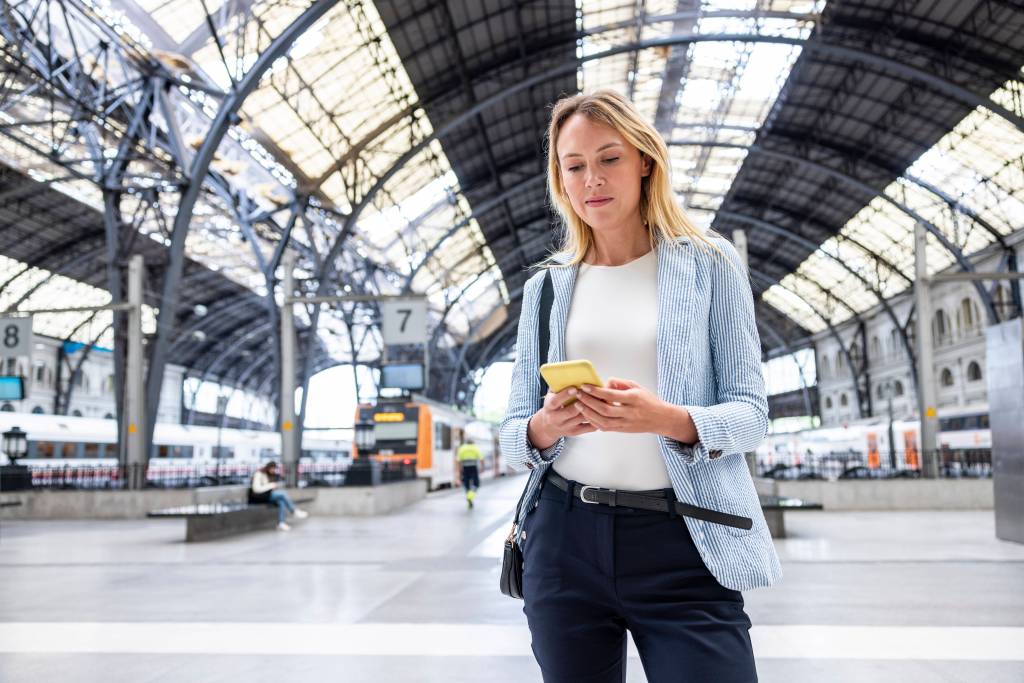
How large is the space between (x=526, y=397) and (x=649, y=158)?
58 cm

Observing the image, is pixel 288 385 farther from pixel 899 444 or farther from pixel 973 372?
pixel 973 372

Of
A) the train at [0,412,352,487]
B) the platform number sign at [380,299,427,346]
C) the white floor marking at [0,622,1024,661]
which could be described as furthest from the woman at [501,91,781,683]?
the train at [0,412,352,487]

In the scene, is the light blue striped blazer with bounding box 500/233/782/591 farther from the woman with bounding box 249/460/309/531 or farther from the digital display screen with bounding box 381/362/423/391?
the digital display screen with bounding box 381/362/423/391

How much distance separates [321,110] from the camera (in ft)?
84.7

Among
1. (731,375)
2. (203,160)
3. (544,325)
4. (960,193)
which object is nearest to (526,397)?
(544,325)

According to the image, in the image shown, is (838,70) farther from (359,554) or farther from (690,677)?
(690,677)

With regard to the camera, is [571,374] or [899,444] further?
[899,444]

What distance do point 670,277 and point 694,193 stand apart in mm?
45531

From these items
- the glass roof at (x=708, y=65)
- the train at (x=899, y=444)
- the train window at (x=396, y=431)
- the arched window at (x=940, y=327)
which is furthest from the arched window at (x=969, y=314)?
the train window at (x=396, y=431)

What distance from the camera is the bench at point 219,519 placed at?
13117 mm

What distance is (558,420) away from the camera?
1523mm

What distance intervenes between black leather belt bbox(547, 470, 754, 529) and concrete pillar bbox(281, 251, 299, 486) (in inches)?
771

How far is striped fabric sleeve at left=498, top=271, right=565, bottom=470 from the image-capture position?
1.71 meters

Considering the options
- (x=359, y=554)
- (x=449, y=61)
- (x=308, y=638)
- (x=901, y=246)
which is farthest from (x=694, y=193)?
(x=308, y=638)
